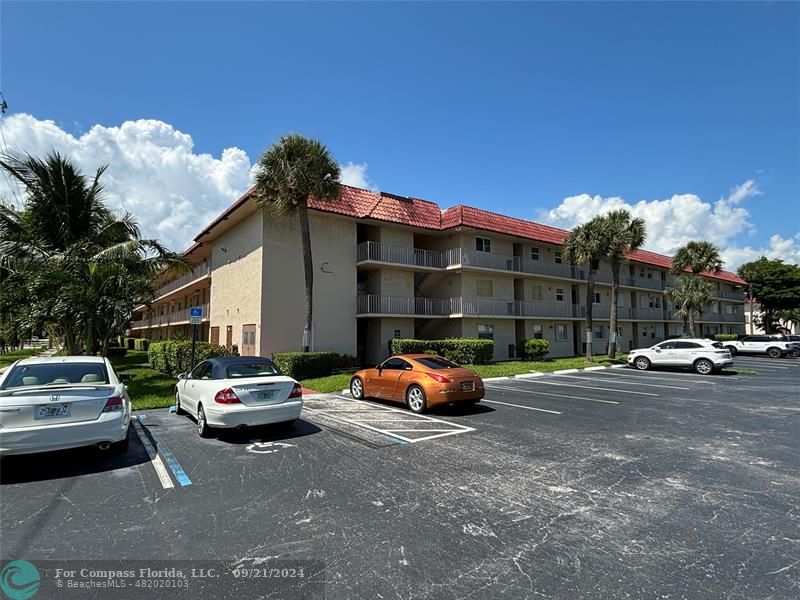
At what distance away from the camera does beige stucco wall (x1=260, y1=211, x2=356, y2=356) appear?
792 inches

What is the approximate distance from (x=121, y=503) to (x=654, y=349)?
24484mm

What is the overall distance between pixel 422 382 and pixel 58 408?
6786mm

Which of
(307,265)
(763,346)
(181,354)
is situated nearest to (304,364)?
(307,265)

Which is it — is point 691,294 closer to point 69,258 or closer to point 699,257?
point 699,257

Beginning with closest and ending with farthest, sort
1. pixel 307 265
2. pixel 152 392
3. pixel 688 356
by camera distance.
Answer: pixel 152 392 < pixel 307 265 < pixel 688 356

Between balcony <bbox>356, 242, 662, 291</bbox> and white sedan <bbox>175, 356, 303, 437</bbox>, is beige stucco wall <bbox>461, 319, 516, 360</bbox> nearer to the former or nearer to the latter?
balcony <bbox>356, 242, 662, 291</bbox>

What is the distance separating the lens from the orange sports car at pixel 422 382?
9742 millimetres

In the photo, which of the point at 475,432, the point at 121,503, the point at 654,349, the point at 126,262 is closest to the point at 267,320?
the point at 126,262

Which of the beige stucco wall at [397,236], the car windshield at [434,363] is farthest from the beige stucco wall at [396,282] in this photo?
the car windshield at [434,363]

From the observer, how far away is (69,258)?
14.9 meters

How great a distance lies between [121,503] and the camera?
479 cm

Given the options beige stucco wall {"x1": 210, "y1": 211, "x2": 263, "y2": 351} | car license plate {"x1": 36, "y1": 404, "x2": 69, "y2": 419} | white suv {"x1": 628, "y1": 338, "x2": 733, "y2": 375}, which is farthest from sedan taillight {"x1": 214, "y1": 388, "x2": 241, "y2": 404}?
white suv {"x1": 628, "y1": 338, "x2": 733, "y2": 375}

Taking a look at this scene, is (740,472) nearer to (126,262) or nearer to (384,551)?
(384,551)

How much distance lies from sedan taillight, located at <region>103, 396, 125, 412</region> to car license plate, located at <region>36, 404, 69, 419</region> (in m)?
0.46
